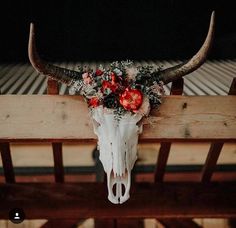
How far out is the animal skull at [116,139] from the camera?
2455 millimetres

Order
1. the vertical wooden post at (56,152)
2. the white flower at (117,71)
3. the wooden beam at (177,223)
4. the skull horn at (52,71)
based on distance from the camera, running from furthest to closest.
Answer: the wooden beam at (177,223), the vertical wooden post at (56,152), the white flower at (117,71), the skull horn at (52,71)

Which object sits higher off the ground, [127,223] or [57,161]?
[57,161]

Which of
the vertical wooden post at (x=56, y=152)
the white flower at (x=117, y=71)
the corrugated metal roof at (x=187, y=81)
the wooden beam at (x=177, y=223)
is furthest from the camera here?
the wooden beam at (x=177, y=223)

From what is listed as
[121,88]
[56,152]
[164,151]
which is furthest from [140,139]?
[56,152]

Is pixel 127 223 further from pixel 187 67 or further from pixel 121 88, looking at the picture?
pixel 187 67

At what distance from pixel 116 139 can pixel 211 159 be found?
1161mm

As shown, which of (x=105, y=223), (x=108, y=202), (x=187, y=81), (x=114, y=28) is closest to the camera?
(x=108, y=202)

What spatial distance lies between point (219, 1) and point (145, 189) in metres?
3.86

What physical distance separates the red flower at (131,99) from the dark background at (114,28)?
13.4 ft

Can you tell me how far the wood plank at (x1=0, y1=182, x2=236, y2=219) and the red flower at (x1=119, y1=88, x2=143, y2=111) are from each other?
1.19 metres

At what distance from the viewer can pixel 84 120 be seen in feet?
8.50

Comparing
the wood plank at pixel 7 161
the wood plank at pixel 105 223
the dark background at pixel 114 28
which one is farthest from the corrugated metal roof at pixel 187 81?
the wood plank at pixel 105 223

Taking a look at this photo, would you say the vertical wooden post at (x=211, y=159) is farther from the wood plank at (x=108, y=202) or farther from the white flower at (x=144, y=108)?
the white flower at (x=144, y=108)

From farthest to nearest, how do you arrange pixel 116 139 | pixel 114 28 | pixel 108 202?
pixel 114 28
pixel 108 202
pixel 116 139
